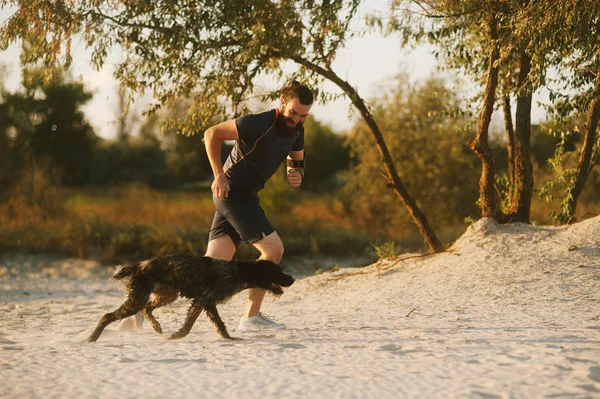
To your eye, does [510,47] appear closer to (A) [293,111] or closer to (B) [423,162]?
(A) [293,111]

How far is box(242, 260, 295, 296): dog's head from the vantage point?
6254 millimetres

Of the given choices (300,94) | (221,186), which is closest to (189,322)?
(221,186)

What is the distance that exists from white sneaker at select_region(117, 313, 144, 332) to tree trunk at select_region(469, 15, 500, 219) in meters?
5.16

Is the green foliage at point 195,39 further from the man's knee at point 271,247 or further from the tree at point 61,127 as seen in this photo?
the tree at point 61,127

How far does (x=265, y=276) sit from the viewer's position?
6293mm

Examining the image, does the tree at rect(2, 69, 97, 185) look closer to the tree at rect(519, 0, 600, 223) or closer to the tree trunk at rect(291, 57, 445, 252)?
the tree trunk at rect(291, 57, 445, 252)

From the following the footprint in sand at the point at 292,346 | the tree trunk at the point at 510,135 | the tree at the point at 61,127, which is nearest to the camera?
the footprint in sand at the point at 292,346

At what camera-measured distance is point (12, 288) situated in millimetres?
12305

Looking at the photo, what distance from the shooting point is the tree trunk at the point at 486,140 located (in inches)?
370

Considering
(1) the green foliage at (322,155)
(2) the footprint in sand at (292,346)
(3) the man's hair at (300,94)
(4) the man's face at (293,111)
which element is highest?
(1) the green foliage at (322,155)

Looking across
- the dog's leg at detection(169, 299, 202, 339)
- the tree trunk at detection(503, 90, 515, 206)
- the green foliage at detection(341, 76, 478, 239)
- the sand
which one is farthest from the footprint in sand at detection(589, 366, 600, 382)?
the green foliage at detection(341, 76, 478, 239)

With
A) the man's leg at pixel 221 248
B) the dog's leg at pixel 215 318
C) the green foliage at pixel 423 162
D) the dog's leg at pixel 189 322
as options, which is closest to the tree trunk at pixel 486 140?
the man's leg at pixel 221 248

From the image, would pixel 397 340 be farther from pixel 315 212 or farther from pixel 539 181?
pixel 315 212

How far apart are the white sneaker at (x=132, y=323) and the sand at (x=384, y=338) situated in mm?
114
